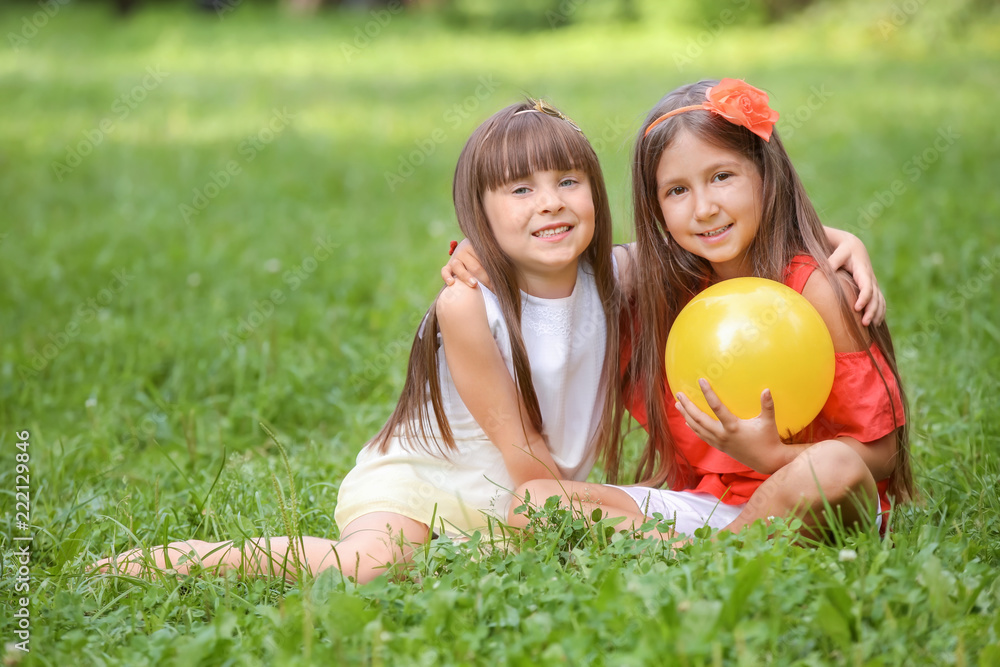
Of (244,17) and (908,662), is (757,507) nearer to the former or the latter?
(908,662)

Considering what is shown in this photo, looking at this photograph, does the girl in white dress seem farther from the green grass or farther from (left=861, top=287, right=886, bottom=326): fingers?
(left=861, top=287, right=886, bottom=326): fingers

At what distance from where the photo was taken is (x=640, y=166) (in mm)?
2801

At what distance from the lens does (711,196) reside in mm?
2646

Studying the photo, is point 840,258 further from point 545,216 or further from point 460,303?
point 460,303

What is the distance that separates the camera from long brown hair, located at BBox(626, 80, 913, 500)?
266 centimetres

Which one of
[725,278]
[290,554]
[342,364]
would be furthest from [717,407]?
[342,364]

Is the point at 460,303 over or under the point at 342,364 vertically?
over

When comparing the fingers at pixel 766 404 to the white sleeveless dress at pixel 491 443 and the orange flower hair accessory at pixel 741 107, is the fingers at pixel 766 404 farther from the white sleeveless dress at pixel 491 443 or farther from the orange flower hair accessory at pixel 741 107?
the orange flower hair accessory at pixel 741 107

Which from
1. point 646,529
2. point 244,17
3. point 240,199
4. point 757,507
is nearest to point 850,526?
point 757,507

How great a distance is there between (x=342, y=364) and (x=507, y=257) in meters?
1.66

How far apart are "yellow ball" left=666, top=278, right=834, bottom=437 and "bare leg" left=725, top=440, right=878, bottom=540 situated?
0.12m

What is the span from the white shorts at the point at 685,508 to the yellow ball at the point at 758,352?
38 cm

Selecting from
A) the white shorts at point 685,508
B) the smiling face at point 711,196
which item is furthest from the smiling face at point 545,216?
the white shorts at point 685,508

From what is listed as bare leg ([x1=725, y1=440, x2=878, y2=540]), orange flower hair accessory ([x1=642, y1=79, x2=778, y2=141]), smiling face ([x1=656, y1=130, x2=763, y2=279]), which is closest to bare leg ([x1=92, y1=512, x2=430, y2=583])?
bare leg ([x1=725, y1=440, x2=878, y2=540])
